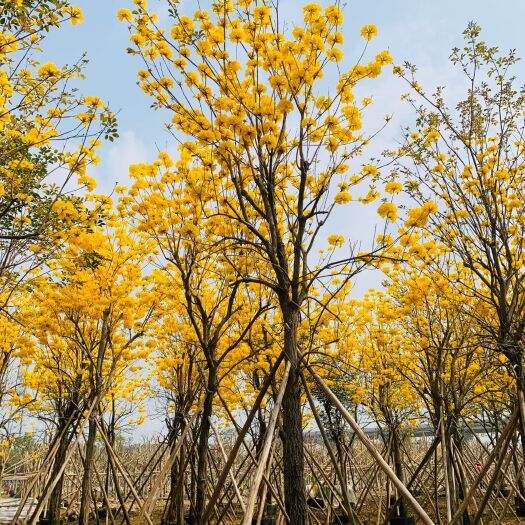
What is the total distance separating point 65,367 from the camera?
29.5 ft

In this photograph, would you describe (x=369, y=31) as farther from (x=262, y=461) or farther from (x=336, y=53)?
(x=262, y=461)

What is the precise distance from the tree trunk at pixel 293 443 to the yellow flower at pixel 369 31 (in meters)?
2.34

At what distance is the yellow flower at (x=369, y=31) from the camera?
3.84 m

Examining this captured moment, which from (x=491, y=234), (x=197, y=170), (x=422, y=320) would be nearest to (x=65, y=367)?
(x=197, y=170)

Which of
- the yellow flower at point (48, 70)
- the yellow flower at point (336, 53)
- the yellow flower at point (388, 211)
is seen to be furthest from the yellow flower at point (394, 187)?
the yellow flower at point (48, 70)

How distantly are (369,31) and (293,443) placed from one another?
3289 millimetres

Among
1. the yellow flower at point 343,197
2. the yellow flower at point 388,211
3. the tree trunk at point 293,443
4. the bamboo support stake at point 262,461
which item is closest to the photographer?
the bamboo support stake at point 262,461

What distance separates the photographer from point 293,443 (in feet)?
10.8

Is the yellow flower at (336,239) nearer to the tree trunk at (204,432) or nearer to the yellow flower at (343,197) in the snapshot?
the yellow flower at (343,197)

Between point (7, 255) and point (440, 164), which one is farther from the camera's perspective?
point (440, 164)

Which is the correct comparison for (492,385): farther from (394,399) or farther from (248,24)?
(248,24)

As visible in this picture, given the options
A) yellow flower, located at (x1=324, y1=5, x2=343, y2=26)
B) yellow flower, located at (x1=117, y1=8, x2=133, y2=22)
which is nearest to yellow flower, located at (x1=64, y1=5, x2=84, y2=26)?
yellow flower, located at (x1=117, y1=8, x2=133, y2=22)

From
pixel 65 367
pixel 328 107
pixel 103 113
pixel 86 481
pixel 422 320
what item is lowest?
pixel 86 481

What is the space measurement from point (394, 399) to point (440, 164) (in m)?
7.30
